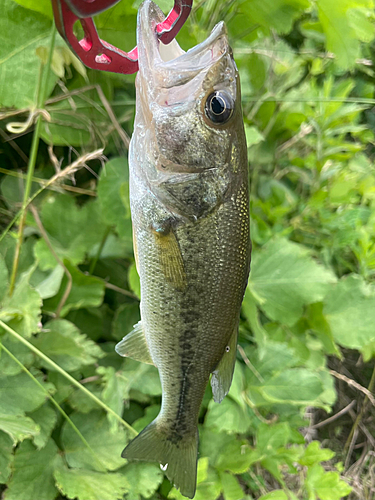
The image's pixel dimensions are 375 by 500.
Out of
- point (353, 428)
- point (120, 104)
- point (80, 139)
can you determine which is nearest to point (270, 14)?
point (120, 104)

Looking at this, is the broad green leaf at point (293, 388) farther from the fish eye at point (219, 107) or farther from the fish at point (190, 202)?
the fish eye at point (219, 107)

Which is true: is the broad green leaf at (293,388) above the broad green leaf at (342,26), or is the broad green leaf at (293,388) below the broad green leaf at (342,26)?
below

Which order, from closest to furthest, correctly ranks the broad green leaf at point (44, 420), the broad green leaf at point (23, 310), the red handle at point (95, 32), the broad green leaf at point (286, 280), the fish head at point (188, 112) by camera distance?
1. the red handle at point (95, 32)
2. the fish head at point (188, 112)
3. the broad green leaf at point (23, 310)
4. the broad green leaf at point (44, 420)
5. the broad green leaf at point (286, 280)

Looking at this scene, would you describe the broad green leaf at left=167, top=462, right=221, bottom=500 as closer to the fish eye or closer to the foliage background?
the foliage background

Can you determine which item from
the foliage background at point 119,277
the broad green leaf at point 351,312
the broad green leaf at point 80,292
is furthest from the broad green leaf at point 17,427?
the broad green leaf at point 351,312

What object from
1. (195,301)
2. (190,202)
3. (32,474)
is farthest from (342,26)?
(32,474)

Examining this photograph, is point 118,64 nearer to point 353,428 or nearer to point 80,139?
point 80,139

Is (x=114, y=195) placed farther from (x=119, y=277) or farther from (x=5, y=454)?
(x=5, y=454)
